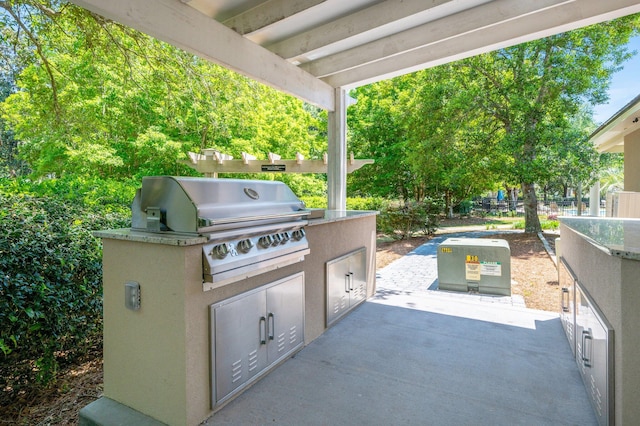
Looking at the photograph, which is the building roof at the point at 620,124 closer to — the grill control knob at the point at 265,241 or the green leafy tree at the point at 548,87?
the green leafy tree at the point at 548,87

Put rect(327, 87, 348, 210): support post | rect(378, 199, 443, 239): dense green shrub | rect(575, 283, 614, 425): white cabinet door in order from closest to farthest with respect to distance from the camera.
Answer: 1. rect(575, 283, 614, 425): white cabinet door
2. rect(327, 87, 348, 210): support post
3. rect(378, 199, 443, 239): dense green shrub

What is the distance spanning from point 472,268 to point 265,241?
3.63 meters

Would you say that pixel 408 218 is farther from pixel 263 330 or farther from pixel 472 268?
pixel 263 330

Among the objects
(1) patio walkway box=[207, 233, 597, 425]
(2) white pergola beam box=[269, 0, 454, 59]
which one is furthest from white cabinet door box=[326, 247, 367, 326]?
(2) white pergola beam box=[269, 0, 454, 59]

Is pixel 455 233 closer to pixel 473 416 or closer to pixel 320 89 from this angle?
pixel 320 89

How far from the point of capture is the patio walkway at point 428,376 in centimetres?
224

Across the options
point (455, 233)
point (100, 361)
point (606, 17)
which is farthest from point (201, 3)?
point (455, 233)

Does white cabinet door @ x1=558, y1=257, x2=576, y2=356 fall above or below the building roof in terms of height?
below

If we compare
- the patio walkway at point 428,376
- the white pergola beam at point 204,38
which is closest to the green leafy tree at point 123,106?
the white pergola beam at point 204,38

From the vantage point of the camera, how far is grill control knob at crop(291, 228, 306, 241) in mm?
2974

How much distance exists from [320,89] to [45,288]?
3.57 meters

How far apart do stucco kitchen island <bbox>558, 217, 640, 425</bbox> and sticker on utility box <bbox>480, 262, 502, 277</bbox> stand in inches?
92.1

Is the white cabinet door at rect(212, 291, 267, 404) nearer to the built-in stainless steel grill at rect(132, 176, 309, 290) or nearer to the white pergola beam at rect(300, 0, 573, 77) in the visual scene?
the built-in stainless steel grill at rect(132, 176, 309, 290)

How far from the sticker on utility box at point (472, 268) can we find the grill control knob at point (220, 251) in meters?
3.96
